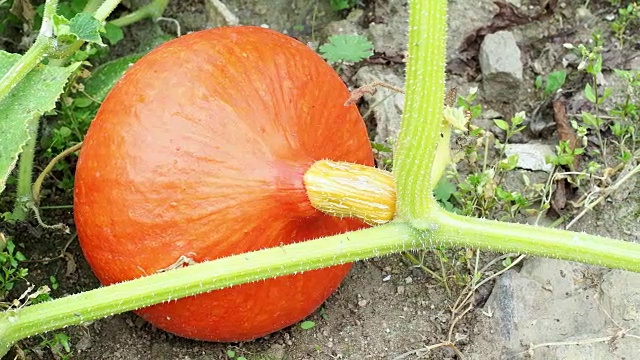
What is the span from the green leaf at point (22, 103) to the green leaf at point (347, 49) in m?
0.84

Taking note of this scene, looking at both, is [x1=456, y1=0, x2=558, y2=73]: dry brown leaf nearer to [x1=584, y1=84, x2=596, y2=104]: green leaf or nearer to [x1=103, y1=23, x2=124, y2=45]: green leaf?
[x1=584, y1=84, x2=596, y2=104]: green leaf

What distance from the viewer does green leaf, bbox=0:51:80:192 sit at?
6.14 ft

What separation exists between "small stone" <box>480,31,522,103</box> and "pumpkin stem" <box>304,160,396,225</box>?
34.7 inches

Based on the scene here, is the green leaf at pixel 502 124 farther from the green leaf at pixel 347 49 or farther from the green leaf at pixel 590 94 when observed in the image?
the green leaf at pixel 347 49

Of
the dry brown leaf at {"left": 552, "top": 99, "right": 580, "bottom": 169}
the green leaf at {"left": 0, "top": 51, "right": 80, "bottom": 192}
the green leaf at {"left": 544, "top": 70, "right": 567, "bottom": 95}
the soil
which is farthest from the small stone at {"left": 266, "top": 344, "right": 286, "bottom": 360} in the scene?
the green leaf at {"left": 544, "top": 70, "right": 567, "bottom": 95}

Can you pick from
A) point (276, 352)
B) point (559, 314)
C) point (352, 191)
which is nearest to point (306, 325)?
point (276, 352)

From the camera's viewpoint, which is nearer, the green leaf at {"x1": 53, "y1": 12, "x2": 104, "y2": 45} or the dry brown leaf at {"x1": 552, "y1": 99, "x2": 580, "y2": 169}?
the green leaf at {"x1": 53, "y1": 12, "x2": 104, "y2": 45}

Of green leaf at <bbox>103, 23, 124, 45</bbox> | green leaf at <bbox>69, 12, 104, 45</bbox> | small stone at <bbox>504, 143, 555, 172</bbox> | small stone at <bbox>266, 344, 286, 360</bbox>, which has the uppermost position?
green leaf at <bbox>69, 12, 104, 45</bbox>

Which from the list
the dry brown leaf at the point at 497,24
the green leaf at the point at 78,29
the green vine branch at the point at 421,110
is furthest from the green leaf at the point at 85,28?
the dry brown leaf at the point at 497,24

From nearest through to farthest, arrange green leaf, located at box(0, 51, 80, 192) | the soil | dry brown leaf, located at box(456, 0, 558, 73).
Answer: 1. green leaf, located at box(0, 51, 80, 192)
2. the soil
3. dry brown leaf, located at box(456, 0, 558, 73)

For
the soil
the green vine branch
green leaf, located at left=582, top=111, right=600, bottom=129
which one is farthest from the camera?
green leaf, located at left=582, top=111, right=600, bottom=129

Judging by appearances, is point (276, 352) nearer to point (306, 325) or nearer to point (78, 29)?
point (306, 325)

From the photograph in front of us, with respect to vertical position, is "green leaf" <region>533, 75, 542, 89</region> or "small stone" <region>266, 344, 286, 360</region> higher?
"green leaf" <region>533, 75, 542, 89</region>

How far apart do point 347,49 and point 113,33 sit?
69 centimetres
